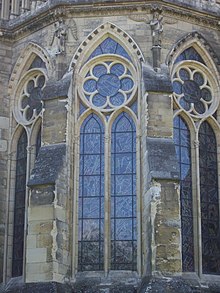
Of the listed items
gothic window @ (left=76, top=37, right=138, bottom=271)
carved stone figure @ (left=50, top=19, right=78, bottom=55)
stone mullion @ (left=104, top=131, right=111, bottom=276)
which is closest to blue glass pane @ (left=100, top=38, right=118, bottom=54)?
gothic window @ (left=76, top=37, right=138, bottom=271)

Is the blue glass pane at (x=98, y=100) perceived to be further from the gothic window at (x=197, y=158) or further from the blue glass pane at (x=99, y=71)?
the gothic window at (x=197, y=158)

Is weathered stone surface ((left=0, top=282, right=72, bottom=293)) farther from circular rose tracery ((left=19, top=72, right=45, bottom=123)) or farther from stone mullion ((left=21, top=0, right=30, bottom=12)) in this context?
stone mullion ((left=21, top=0, right=30, bottom=12))

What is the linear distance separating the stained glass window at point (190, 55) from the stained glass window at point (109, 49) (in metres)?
1.54

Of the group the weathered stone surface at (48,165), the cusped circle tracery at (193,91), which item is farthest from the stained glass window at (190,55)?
the weathered stone surface at (48,165)

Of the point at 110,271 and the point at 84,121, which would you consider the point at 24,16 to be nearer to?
the point at 84,121

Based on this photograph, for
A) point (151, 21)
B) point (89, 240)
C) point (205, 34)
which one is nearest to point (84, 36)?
point (151, 21)

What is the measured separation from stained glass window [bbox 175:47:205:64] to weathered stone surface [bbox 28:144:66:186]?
166 inches

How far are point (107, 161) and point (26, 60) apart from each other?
13.5 feet

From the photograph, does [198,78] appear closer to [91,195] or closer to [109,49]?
[109,49]

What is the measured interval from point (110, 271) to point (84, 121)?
3.96 metres

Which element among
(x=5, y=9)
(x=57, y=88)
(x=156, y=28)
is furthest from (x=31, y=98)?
(x=156, y=28)

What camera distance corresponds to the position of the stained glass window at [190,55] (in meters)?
19.1

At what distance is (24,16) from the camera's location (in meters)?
19.8

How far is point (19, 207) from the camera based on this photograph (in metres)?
19.1
